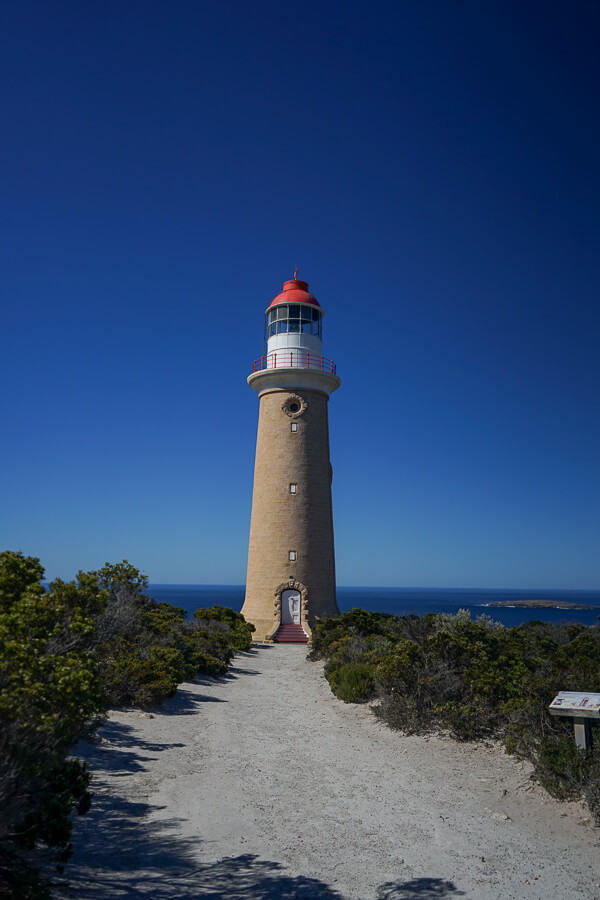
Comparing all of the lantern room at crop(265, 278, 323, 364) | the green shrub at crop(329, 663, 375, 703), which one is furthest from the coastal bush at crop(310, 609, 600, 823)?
the lantern room at crop(265, 278, 323, 364)

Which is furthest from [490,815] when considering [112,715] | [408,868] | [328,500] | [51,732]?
[328,500]

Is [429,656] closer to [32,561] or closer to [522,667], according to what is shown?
[522,667]

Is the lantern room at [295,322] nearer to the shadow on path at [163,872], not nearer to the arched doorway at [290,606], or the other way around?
the arched doorway at [290,606]

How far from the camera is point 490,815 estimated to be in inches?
273

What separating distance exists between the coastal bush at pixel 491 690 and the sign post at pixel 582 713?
0.36 ft

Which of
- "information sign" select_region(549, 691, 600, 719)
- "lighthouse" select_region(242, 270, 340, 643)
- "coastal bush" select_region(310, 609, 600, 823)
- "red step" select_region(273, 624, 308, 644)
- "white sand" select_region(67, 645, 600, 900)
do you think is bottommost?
"red step" select_region(273, 624, 308, 644)

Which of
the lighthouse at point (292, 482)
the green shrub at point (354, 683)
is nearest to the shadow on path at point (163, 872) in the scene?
the green shrub at point (354, 683)

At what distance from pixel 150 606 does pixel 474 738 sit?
14.1 metres

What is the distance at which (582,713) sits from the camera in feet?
22.8

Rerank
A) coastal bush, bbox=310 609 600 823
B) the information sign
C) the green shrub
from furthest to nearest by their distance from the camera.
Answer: the green shrub < coastal bush, bbox=310 609 600 823 < the information sign

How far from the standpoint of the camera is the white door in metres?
24.1

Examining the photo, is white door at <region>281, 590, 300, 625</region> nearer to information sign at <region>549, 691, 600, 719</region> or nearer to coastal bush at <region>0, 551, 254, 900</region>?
information sign at <region>549, 691, 600, 719</region>

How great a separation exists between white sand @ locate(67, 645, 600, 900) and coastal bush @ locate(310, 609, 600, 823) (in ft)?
1.08

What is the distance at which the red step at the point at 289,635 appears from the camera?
78.6 feet
